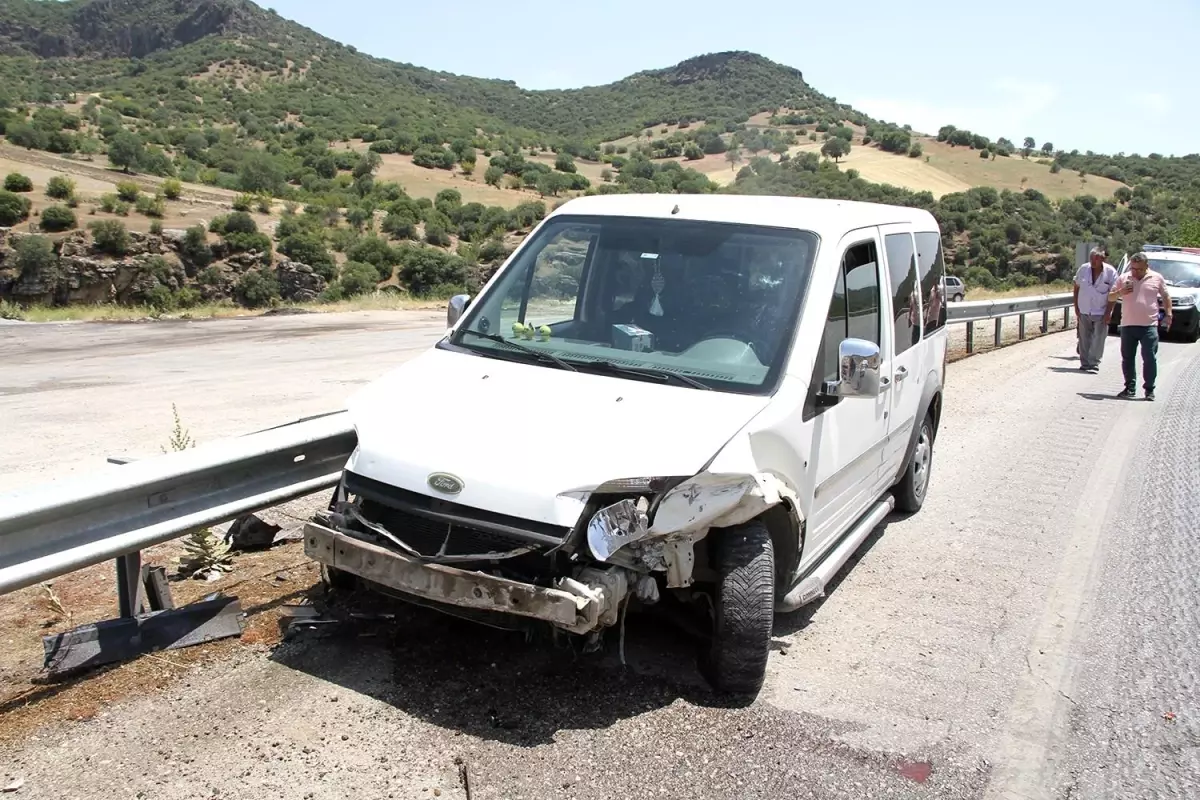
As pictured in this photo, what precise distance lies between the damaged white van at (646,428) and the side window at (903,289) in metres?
0.04

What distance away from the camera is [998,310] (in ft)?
59.3

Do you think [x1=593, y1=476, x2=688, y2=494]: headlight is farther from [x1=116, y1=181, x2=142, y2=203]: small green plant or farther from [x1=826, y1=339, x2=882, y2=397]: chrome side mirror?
[x1=116, y1=181, x2=142, y2=203]: small green plant

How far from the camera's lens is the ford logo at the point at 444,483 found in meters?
3.71

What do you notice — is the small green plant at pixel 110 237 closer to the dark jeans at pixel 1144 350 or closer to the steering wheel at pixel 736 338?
the dark jeans at pixel 1144 350

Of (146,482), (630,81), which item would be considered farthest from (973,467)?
(630,81)

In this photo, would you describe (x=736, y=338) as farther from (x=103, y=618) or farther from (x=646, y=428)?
(x=103, y=618)

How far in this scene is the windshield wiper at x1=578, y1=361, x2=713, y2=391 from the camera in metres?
4.29

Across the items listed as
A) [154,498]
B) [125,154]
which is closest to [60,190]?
[125,154]

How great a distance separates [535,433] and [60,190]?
125 ft

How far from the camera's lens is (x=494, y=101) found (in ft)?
369

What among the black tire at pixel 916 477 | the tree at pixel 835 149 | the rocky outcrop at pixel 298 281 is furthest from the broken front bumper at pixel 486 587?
the tree at pixel 835 149

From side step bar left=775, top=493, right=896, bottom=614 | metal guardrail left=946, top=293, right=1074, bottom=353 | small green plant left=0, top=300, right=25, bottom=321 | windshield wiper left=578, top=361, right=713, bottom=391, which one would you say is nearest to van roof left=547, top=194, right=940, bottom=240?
windshield wiper left=578, top=361, right=713, bottom=391

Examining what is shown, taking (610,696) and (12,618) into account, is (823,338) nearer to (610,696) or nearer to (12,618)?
(610,696)

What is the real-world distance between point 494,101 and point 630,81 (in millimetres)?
22341
